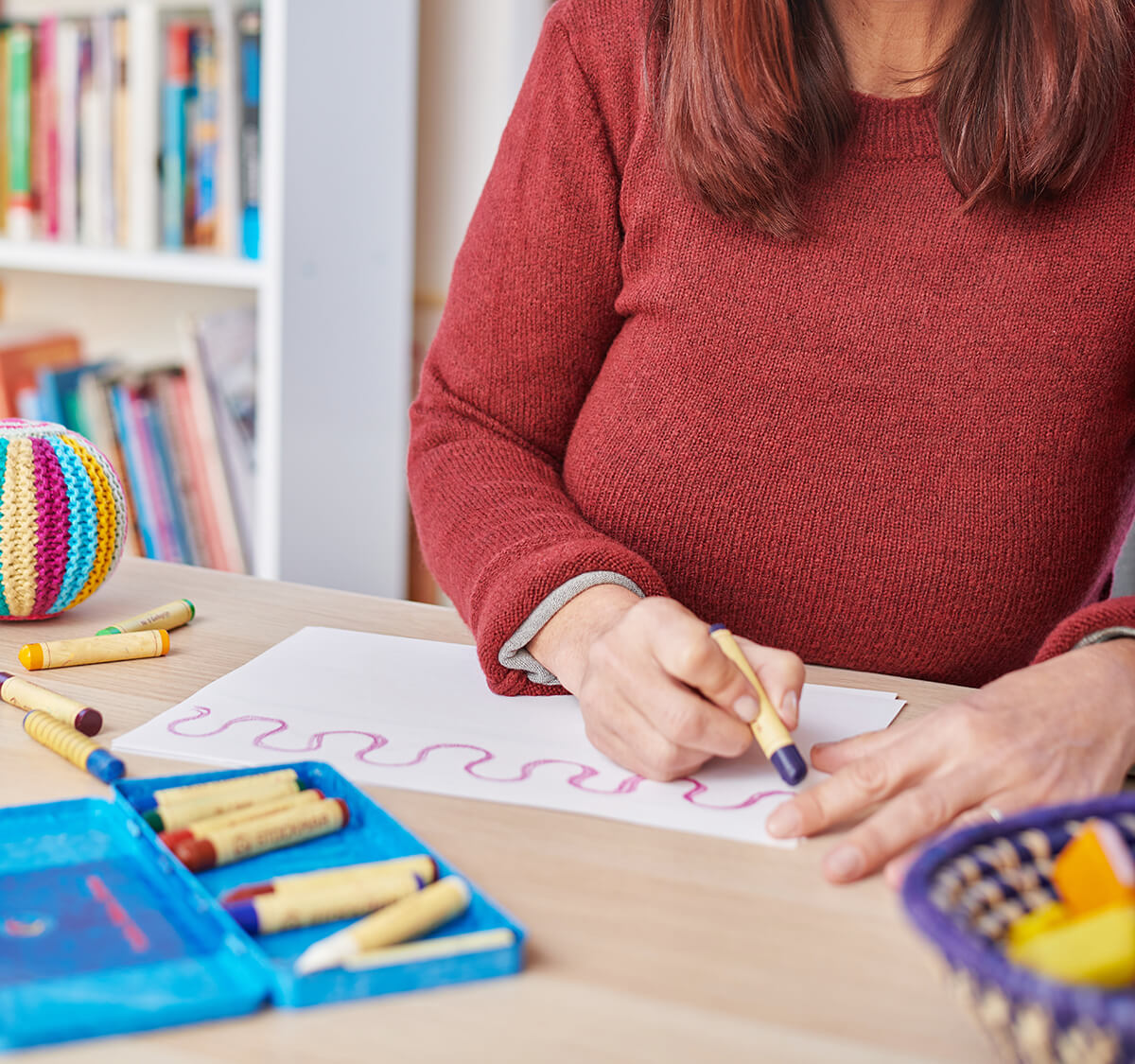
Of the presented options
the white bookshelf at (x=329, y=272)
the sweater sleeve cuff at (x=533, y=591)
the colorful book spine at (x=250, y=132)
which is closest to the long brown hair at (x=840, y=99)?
the sweater sleeve cuff at (x=533, y=591)

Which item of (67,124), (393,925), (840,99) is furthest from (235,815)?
(67,124)

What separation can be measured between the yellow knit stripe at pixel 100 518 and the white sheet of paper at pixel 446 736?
5.0 inches

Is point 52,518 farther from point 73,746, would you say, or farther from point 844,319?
point 844,319

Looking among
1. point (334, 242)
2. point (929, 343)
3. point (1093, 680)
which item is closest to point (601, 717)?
point (1093, 680)

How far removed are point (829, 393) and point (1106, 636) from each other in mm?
239

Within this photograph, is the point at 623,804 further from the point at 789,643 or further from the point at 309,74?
the point at 309,74

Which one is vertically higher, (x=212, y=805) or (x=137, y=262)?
(x=137, y=262)

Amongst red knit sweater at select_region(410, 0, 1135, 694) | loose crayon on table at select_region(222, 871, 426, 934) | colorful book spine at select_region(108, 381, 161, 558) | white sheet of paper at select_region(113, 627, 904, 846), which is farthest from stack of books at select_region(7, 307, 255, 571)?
loose crayon on table at select_region(222, 871, 426, 934)

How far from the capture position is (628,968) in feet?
1.42

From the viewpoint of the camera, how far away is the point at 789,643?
0.84 metres

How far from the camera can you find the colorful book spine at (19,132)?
1.68 meters

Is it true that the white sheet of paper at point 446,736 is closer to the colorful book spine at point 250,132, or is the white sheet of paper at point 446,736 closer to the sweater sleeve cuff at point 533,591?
the sweater sleeve cuff at point 533,591

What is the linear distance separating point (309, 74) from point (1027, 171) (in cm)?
94

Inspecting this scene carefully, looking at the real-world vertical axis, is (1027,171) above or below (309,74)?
below
